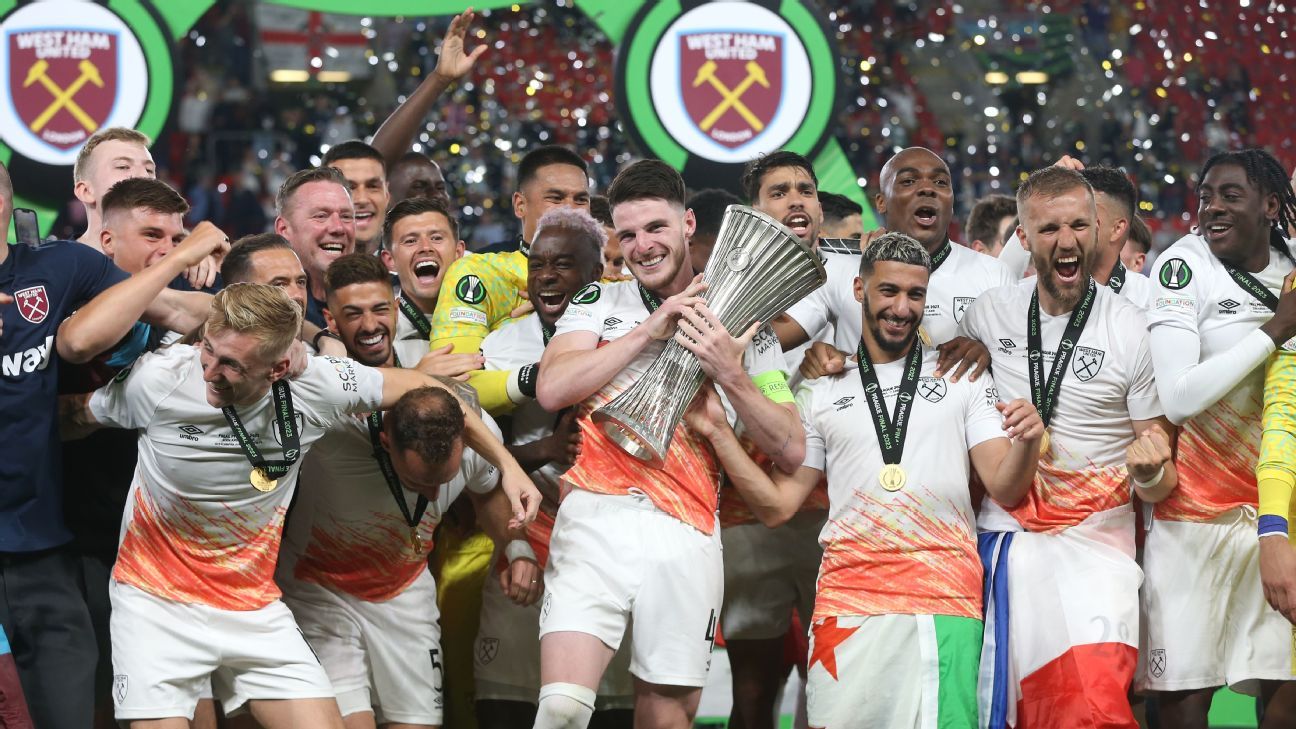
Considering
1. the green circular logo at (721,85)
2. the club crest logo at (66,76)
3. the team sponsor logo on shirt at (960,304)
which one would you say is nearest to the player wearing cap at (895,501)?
the team sponsor logo on shirt at (960,304)

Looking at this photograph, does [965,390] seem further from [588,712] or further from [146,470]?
[146,470]

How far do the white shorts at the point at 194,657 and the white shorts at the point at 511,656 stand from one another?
78 cm

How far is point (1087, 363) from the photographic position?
465 centimetres

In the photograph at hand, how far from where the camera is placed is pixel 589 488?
174 inches

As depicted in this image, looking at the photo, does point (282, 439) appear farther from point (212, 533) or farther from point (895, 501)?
point (895, 501)

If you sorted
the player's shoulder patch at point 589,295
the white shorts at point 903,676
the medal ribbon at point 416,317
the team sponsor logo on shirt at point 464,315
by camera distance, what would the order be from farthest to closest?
the medal ribbon at point 416,317 → the team sponsor logo on shirt at point 464,315 → the player's shoulder patch at point 589,295 → the white shorts at point 903,676

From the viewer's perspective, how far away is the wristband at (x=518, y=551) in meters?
4.70

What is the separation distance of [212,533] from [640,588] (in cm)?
118

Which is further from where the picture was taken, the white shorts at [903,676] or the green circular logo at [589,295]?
the green circular logo at [589,295]

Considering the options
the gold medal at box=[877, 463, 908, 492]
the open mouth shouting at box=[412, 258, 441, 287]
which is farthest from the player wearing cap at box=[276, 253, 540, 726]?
the gold medal at box=[877, 463, 908, 492]

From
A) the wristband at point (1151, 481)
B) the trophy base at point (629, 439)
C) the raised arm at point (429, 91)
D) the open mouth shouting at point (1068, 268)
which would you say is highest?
the raised arm at point (429, 91)

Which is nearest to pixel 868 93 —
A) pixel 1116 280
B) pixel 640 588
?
pixel 1116 280

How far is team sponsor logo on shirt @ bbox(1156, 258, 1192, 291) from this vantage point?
4.73m

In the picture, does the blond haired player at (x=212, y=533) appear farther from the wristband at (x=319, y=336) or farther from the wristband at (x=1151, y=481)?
the wristband at (x=1151, y=481)
